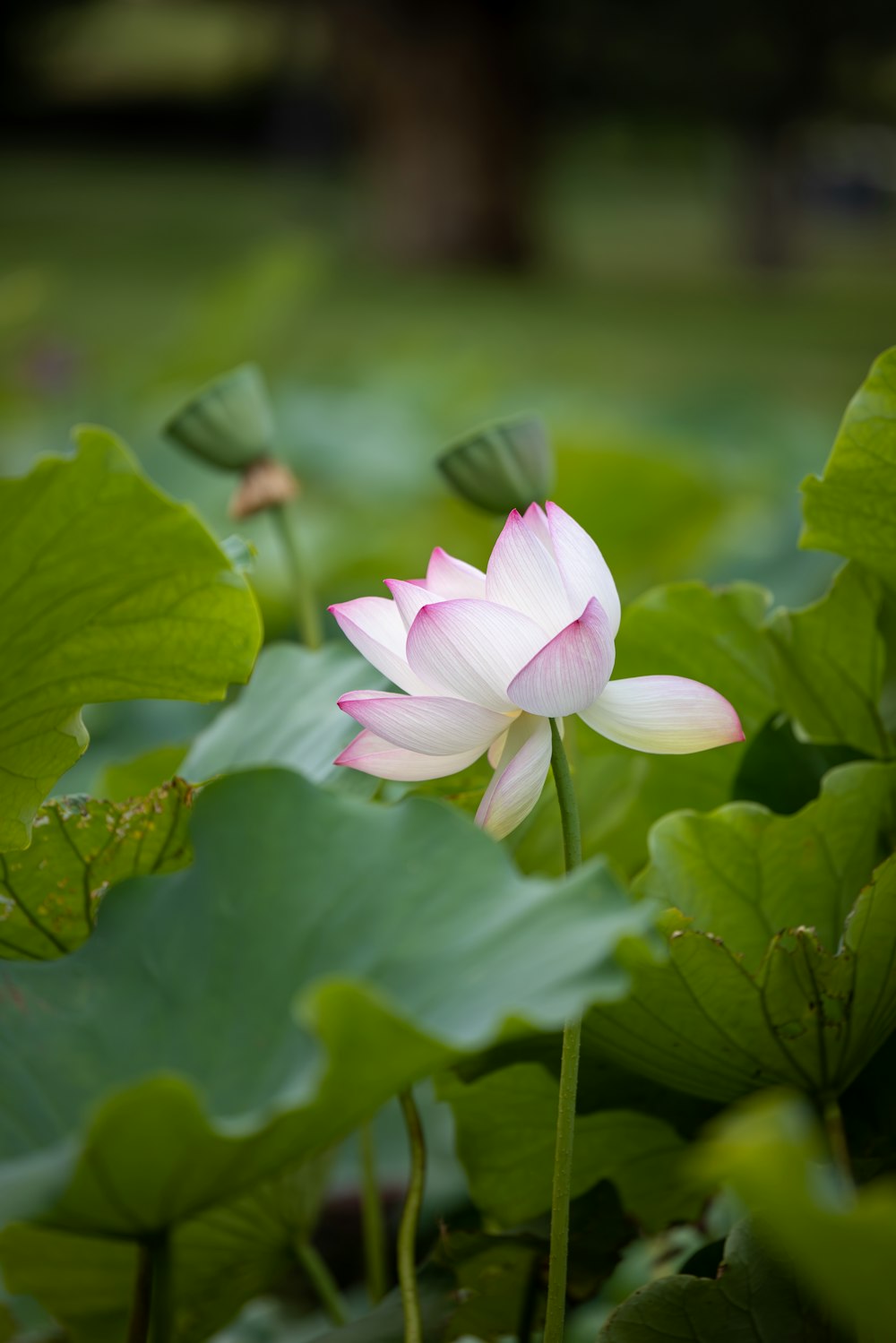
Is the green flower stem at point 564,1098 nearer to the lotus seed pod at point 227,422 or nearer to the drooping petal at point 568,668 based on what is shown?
the drooping petal at point 568,668

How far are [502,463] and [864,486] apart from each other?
161mm

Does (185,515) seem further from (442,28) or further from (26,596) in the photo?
(442,28)

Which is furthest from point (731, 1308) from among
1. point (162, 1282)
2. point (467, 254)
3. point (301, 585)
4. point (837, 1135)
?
point (467, 254)

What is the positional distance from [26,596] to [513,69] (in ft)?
25.1

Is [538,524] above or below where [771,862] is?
above

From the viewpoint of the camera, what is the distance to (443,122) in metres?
7.53

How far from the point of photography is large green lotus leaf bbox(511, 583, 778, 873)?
24.1 inches

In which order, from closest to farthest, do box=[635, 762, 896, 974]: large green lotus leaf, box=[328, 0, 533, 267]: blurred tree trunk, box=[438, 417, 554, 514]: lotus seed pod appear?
box=[635, 762, 896, 974]: large green lotus leaf → box=[438, 417, 554, 514]: lotus seed pod → box=[328, 0, 533, 267]: blurred tree trunk

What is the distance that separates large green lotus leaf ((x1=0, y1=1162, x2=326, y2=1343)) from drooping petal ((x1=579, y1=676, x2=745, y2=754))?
23cm

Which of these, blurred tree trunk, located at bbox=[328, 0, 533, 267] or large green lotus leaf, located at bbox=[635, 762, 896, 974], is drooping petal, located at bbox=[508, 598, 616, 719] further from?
blurred tree trunk, located at bbox=[328, 0, 533, 267]

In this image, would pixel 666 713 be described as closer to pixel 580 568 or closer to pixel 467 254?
pixel 580 568

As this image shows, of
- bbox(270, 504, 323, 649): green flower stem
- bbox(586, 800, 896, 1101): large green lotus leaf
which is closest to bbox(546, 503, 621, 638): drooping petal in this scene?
bbox(586, 800, 896, 1101): large green lotus leaf

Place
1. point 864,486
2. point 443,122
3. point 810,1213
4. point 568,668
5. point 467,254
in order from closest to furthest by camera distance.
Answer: point 810,1213
point 568,668
point 864,486
point 443,122
point 467,254

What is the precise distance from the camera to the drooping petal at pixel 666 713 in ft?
1.41
